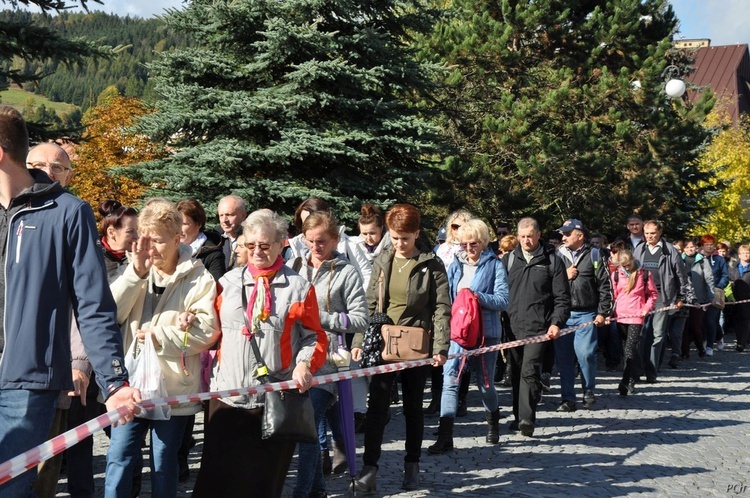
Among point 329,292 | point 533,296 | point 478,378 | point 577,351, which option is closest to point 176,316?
point 329,292

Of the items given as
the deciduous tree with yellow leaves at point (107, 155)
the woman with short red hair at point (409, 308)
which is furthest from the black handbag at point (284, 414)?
the deciduous tree with yellow leaves at point (107, 155)

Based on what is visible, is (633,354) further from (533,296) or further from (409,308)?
(409,308)

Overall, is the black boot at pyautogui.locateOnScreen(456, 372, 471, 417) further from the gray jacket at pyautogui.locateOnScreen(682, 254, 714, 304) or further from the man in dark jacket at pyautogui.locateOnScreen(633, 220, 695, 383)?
the gray jacket at pyautogui.locateOnScreen(682, 254, 714, 304)

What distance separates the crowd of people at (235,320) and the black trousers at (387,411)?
1 cm

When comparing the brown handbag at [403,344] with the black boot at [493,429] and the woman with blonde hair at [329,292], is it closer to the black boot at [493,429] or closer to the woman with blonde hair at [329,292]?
the woman with blonde hair at [329,292]

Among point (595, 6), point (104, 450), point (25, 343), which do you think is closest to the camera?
point (25, 343)

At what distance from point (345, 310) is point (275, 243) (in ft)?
4.67

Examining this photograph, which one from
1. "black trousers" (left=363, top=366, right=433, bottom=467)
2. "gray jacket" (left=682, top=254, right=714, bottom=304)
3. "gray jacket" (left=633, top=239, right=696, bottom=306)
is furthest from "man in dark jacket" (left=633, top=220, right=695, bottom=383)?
"black trousers" (left=363, top=366, right=433, bottom=467)

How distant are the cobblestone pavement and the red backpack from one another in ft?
3.12

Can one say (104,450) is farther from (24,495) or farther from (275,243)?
(24,495)

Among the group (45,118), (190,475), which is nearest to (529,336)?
(190,475)

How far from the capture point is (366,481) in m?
6.50

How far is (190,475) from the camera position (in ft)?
22.6

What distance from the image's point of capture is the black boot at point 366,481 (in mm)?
6492
